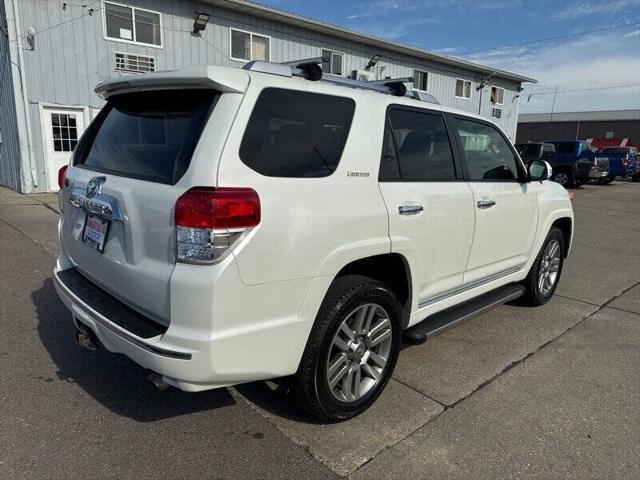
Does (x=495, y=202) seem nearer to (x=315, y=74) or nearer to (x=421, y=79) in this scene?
(x=315, y=74)

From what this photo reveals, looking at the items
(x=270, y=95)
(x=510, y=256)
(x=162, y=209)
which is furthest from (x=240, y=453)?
(x=510, y=256)

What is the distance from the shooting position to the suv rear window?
2205mm

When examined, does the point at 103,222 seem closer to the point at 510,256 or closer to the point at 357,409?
the point at 357,409

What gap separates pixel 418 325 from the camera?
3.26 metres

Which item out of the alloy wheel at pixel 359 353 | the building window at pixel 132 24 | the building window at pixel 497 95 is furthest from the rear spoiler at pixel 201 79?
the building window at pixel 497 95

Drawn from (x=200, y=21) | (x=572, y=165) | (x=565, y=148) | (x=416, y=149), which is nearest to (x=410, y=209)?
(x=416, y=149)

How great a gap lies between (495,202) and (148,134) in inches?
102

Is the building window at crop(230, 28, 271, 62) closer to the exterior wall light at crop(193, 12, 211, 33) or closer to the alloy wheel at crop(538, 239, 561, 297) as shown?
the exterior wall light at crop(193, 12, 211, 33)

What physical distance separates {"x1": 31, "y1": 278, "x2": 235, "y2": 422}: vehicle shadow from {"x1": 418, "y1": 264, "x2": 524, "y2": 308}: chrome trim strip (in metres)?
1.45

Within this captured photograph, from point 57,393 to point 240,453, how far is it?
134 cm

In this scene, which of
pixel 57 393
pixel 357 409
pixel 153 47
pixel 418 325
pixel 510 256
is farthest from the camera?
pixel 153 47

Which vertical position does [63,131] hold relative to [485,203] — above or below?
above

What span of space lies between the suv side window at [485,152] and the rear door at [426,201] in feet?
0.86

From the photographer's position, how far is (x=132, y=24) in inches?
519
